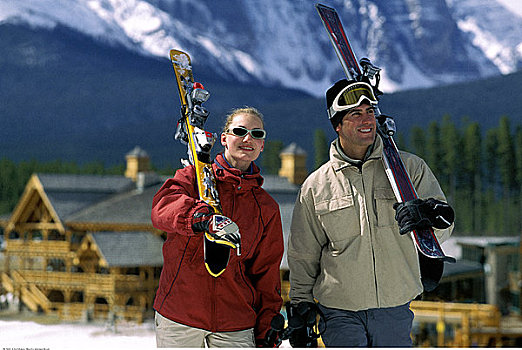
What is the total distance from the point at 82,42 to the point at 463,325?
427 feet

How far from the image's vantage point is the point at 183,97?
10.3 feet

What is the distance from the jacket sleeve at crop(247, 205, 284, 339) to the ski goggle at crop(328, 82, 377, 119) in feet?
1.93

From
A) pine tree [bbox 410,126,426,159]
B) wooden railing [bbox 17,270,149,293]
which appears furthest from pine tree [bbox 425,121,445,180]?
wooden railing [bbox 17,270,149,293]

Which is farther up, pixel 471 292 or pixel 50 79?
pixel 50 79

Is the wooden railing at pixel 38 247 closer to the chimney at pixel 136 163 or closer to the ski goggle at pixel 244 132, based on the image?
the chimney at pixel 136 163

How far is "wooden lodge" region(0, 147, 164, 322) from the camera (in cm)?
1942

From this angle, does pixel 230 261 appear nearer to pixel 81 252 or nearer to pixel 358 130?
pixel 358 130

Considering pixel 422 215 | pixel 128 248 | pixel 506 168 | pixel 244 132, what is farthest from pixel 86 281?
pixel 506 168

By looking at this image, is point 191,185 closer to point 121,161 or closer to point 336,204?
point 336,204

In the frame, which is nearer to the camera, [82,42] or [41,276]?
[41,276]

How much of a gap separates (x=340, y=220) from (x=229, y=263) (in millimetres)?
542

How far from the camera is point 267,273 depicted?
2.73 m

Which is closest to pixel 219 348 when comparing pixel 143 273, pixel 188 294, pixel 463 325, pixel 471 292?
pixel 188 294

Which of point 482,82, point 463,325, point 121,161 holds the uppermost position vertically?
point 482,82
